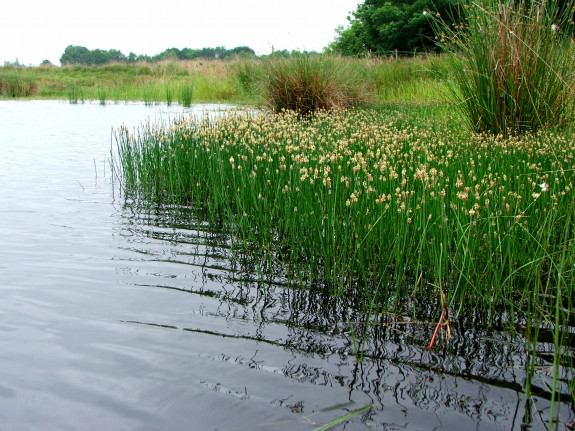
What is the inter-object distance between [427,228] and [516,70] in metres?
4.92

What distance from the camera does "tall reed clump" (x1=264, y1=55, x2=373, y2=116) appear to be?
13953 millimetres

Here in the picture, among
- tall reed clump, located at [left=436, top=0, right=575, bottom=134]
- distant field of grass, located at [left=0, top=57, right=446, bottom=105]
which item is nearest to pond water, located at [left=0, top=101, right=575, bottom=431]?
tall reed clump, located at [left=436, top=0, right=575, bottom=134]

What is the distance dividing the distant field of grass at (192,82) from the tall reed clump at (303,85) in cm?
39

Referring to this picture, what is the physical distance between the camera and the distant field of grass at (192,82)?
1745cm

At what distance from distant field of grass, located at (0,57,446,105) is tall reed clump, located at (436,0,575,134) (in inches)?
37.2

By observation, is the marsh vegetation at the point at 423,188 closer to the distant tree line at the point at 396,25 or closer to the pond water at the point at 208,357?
the pond water at the point at 208,357

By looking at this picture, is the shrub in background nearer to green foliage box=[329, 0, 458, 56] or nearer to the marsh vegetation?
green foliage box=[329, 0, 458, 56]

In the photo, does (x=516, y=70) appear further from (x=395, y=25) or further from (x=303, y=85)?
(x=395, y=25)

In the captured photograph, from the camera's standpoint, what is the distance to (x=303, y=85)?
14016 millimetres

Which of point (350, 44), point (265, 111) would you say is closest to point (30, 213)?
point (265, 111)

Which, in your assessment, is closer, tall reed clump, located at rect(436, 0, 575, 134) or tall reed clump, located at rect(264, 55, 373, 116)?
tall reed clump, located at rect(436, 0, 575, 134)

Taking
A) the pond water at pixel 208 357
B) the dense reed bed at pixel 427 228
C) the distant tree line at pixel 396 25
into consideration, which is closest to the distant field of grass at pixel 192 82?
the dense reed bed at pixel 427 228

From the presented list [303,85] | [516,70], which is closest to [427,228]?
[516,70]

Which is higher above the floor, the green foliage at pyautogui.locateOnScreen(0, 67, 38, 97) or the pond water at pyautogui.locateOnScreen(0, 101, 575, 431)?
the green foliage at pyautogui.locateOnScreen(0, 67, 38, 97)
